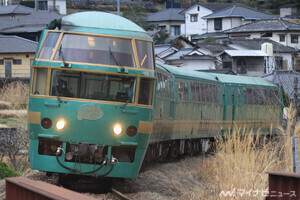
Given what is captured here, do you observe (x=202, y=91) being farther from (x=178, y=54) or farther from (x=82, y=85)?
(x=178, y=54)

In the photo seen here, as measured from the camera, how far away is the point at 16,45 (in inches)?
1813

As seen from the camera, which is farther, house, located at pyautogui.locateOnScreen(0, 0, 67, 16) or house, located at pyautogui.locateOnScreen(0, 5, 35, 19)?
house, located at pyautogui.locateOnScreen(0, 0, 67, 16)

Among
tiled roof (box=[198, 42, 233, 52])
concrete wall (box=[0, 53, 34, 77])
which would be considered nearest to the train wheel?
concrete wall (box=[0, 53, 34, 77])

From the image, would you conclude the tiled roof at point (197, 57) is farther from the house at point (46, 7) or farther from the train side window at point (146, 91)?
the train side window at point (146, 91)

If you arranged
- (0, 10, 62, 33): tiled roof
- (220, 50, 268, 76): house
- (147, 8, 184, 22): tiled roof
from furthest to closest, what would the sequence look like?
1. (147, 8, 184, 22): tiled roof
2. (0, 10, 62, 33): tiled roof
3. (220, 50, 268, 76): house

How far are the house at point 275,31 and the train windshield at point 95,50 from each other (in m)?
41.3

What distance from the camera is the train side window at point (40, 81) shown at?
995 centimetres

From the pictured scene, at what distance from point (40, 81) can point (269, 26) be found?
44.6m

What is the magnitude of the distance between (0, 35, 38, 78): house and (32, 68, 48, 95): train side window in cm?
3631

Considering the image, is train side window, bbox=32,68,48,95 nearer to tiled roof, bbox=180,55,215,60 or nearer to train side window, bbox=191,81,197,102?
train side window, bbox=191,81,197,102

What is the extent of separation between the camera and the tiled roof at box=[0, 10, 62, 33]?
2028 inches

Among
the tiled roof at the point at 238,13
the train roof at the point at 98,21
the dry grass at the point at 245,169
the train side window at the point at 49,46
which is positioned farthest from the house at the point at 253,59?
the train side window at the point at 49,46

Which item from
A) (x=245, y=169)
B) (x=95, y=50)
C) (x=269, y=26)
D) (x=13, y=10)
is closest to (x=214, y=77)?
(x=245, y=169)

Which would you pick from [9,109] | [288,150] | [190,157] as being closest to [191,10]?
[9,109]
